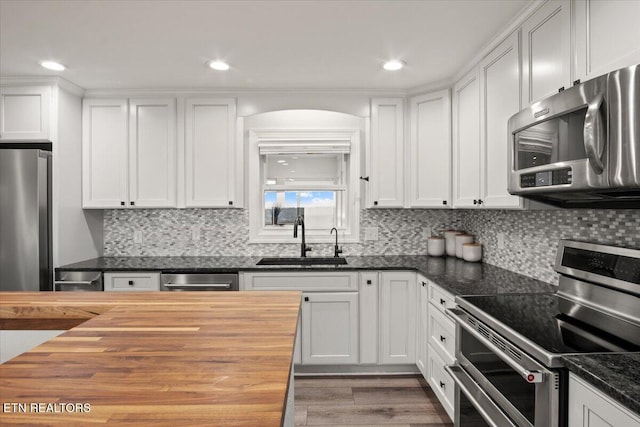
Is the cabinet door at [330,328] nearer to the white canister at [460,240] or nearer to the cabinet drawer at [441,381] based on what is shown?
the cabinet drawer at [441,381]

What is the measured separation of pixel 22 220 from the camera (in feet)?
9.27

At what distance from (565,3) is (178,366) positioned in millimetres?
2052

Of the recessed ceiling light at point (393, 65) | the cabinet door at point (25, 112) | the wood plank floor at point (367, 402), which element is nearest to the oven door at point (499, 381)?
the wood plank floor at point (367, 402)

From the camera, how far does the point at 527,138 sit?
1.70 m

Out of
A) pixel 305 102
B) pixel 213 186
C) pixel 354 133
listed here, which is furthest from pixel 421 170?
pixel 213 186

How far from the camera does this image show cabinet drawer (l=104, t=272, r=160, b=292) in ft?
9.75

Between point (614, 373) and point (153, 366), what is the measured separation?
117cm

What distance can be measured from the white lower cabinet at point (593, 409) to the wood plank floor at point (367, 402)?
145 centimetres

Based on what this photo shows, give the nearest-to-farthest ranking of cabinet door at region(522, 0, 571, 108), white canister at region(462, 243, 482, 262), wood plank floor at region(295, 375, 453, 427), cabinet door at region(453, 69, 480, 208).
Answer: cabinet door at region(522, 0, 571, 108) < wood plank floor at region(295, 375, 453, 427) < cabinet door at region(453, 69, 480, 208) < white canister at region(462, 243, 482, 262)

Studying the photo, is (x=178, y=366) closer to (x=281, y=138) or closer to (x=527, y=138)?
(x=527, y=138)

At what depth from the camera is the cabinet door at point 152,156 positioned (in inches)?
130

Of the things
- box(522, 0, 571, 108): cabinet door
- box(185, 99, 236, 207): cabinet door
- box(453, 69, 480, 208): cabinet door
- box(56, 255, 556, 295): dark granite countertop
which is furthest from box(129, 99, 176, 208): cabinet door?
Answer: box(522, 0, 571, 108): cabinet door

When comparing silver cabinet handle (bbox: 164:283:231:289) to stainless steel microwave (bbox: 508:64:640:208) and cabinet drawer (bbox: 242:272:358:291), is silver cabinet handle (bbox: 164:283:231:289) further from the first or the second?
→ stainless steel microwave (bbox: 508:64:640:208)

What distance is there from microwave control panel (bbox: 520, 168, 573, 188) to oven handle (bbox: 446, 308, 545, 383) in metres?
0.65
